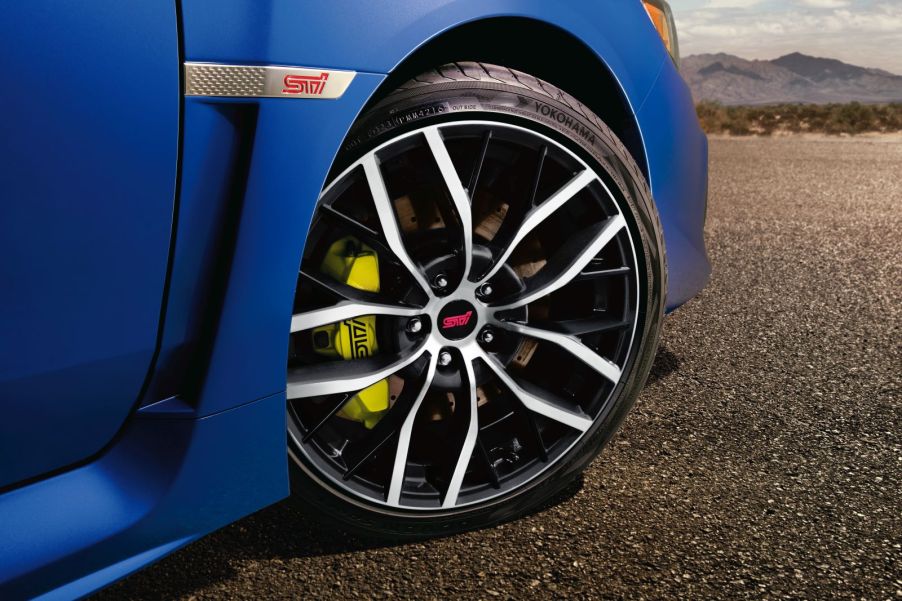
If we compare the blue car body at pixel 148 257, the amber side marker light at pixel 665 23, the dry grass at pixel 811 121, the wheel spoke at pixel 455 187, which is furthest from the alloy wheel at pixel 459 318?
the dry grass at pixel 811 121

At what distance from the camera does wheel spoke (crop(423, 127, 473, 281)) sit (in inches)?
58.9

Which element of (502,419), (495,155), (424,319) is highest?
(495,155)

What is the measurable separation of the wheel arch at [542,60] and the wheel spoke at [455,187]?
4.9 inches

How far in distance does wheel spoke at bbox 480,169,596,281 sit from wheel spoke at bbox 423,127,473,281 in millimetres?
71

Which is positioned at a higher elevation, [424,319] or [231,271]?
[231,271]

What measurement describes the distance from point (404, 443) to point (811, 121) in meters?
28.9

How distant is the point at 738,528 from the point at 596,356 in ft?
1.71

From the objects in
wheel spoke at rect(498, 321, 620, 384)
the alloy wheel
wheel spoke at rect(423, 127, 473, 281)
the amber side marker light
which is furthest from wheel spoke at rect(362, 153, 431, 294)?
the amber side marker light

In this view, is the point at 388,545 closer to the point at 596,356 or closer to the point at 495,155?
the point at 596,356

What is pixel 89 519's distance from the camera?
3.98ft

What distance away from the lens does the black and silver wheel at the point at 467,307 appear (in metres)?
1.50

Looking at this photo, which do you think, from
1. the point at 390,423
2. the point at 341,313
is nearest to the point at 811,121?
the point at 390,423

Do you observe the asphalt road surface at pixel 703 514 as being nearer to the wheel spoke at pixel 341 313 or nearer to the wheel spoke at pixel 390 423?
the wheel spoke at pixel 390 423

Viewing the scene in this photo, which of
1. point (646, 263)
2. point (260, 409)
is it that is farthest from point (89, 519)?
point (646, 263)
